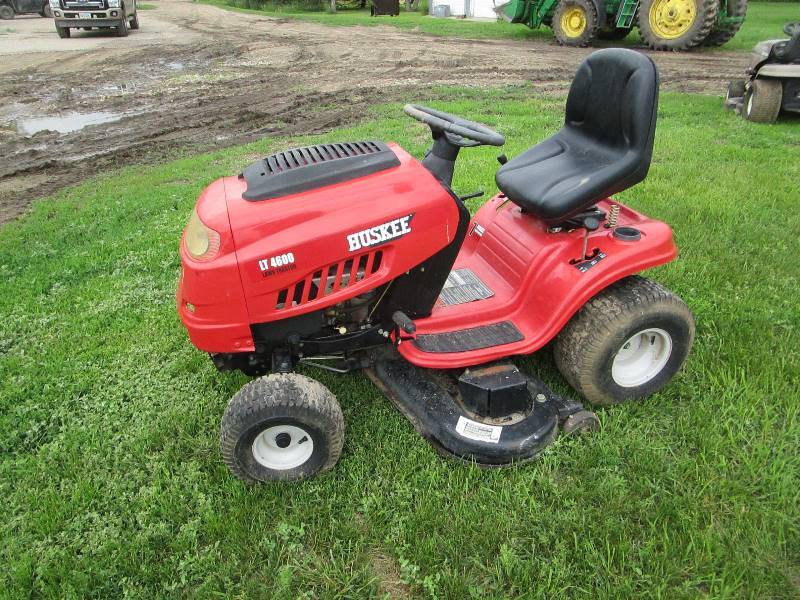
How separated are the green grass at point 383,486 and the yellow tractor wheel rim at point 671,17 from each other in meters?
9.78

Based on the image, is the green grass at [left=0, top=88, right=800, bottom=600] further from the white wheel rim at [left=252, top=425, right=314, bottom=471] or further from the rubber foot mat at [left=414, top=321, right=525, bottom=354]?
the rubber foot mat at [left=414, top=321, right=525, bottom=354]

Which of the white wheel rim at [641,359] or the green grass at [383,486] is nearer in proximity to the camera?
the green grass at [383,486]

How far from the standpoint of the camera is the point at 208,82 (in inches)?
409

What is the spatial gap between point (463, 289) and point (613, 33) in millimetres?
13368

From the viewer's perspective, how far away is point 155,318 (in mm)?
3572

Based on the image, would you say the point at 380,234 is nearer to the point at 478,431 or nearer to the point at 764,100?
the point at 478,431

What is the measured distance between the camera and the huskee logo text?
2.26 metres

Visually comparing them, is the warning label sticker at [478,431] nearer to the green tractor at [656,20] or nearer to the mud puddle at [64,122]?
the mud puddle at [64,122]

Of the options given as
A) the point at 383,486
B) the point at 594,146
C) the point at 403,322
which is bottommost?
the point at 383,486

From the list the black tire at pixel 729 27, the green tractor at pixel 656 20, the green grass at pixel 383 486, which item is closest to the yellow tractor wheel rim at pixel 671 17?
the green tractor at pixel 656 20

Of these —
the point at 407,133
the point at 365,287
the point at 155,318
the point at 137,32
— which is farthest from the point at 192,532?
the point at 137,32

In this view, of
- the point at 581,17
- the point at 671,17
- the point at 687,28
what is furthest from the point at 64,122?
the point at 687,28

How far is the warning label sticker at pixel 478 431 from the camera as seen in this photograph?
244 centimetres

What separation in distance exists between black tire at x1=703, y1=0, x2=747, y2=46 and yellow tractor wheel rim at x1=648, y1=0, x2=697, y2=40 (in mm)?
892
